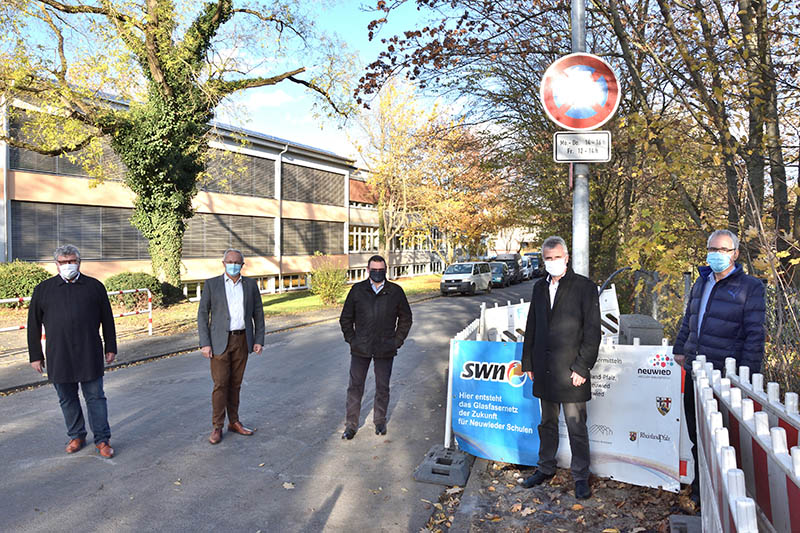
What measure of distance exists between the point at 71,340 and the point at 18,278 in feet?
50.9

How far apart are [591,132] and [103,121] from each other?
54.1 feet

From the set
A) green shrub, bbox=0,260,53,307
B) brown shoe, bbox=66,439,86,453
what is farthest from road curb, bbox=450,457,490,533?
green shrub, bbox=0,260,53,307

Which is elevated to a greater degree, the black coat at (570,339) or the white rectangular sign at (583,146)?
the white rectangular sign at (583,146)

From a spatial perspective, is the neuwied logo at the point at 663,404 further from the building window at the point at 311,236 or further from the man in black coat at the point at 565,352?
the building window at the point at 311,236

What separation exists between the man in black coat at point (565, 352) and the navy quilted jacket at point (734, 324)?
0.81m

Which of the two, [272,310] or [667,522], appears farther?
[272,310]

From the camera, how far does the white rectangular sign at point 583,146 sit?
507cm

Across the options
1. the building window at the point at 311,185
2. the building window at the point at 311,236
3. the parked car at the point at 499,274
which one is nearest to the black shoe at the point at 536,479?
the building window at the point at 311,236

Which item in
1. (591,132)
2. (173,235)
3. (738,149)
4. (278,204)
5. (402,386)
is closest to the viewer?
(591,132)

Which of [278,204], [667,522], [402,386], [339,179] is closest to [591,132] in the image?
[667,522]

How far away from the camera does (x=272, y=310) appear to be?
21047mm

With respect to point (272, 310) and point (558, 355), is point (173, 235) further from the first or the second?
point (558, 355)

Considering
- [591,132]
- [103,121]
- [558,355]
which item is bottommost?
[558,355]

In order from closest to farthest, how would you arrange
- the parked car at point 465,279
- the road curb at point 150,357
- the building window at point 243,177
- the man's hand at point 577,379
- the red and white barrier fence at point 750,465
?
the red and white barrier fence at point 750,465, the man's hand at point 577,379, the road curb at point 150,357, the building window at point 243,177, the parked car at point 465,279
